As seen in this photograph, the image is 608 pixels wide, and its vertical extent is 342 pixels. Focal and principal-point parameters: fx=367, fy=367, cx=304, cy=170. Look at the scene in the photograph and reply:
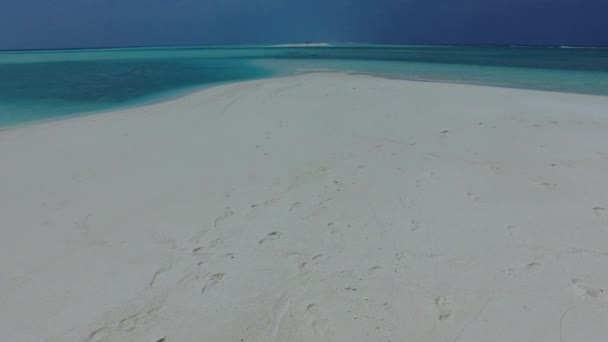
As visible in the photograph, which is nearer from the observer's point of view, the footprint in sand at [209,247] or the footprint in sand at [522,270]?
the footprint in sand at [522,270]

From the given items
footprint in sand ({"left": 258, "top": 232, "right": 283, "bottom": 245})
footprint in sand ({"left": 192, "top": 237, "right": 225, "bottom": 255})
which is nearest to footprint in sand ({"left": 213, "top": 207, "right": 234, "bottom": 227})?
Answer: footprint in sand ({"left": 192, "top": 237, "right": 225, "bottom": 255})

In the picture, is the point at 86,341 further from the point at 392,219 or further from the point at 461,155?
the point at 461,155

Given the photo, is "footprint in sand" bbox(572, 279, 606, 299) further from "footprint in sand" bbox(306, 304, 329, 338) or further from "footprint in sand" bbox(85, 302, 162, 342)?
"footprint in sand" bbox(85, 302, 162, 342)

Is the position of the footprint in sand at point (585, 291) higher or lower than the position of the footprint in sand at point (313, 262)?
lower

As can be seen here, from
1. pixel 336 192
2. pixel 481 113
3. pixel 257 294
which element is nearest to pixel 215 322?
pixel 257 294

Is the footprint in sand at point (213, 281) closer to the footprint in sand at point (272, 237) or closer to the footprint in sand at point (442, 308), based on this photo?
the footprint in sand at point (272, 237)

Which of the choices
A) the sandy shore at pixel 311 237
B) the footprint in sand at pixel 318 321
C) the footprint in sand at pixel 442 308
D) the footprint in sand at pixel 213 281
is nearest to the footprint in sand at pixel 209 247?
the sandy shore at pixel 311 237
